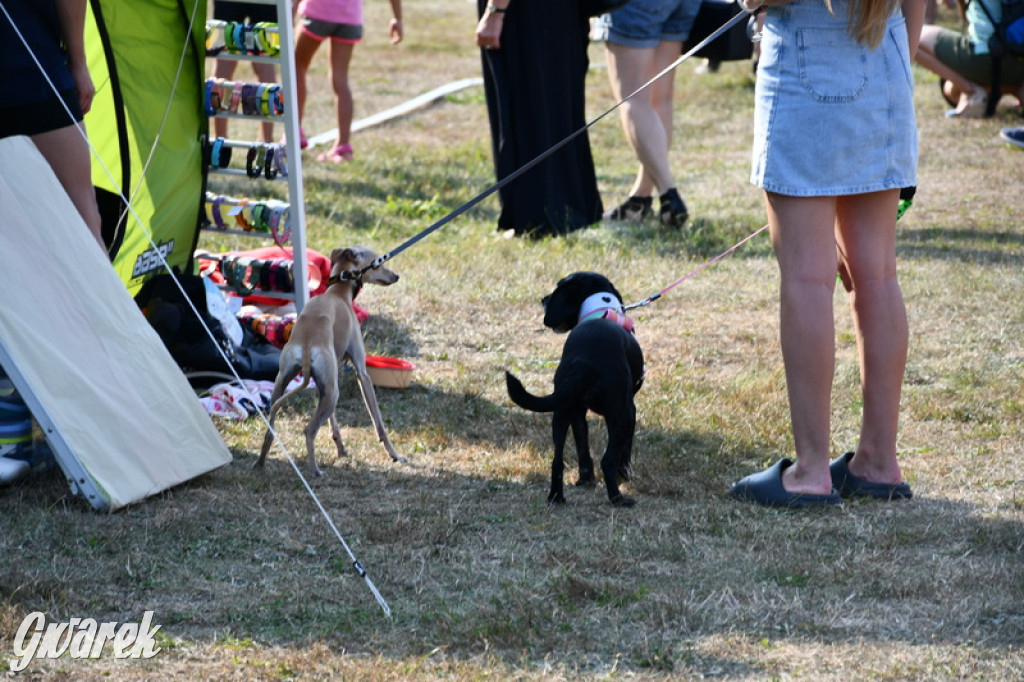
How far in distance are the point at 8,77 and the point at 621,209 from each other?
4215 mm

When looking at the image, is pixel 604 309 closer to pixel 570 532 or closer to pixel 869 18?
pixel 570 532

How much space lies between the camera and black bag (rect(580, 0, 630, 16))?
6562mm

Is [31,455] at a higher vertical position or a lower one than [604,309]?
lower

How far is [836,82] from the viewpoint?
325 cm

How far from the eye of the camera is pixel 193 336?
15.3 ft

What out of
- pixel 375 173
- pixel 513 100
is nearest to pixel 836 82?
pixel 513 100

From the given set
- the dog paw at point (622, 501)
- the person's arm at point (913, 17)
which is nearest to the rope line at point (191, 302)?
the dog paw at point (622, 501)

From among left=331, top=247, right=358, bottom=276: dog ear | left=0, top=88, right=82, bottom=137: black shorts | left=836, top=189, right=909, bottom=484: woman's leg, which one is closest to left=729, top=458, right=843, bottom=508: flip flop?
left=836, top=189, right=909, bottom=484: woman's leg

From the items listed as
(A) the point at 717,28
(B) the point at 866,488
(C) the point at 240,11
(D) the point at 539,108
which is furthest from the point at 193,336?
(A) the point at 717,28

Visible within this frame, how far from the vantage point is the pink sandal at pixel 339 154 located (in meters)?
9.18

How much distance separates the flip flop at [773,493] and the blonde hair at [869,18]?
120 cm

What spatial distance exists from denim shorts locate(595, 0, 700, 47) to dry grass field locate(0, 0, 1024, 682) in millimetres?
1294

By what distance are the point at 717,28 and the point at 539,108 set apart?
1.11 metres

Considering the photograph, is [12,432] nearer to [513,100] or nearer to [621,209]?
[513,100]
